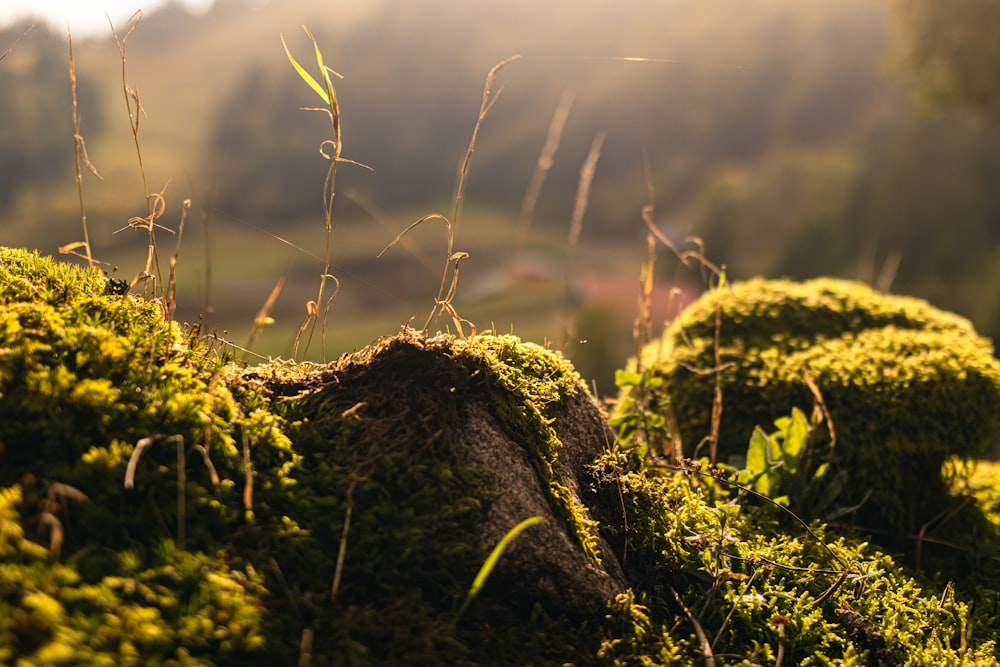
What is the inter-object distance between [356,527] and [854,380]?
266cm

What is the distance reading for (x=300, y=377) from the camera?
1944 mm

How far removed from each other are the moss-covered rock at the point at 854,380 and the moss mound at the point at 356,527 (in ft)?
A: 2.78

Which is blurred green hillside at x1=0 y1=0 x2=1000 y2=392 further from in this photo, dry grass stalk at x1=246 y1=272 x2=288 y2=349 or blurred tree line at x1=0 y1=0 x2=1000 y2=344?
dry grass stalk at x1=246 y1=272 x2=288 y2=349

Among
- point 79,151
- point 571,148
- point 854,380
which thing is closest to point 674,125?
point 571,148

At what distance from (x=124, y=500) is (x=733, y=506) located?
179 cm

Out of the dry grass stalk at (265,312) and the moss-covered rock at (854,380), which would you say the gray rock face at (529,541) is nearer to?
the dry grass stalk at (265,312)

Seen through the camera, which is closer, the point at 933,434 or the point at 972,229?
the point at 933,434

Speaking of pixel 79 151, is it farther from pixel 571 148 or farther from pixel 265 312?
pixel 571 148

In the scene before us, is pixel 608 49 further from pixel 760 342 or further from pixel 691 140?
pixel 760 342

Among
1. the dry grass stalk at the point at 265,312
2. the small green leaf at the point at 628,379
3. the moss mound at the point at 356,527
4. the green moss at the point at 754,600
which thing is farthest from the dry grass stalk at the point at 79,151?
the small green leaf at the point at 628,379

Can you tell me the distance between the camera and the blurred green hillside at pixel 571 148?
2056cm

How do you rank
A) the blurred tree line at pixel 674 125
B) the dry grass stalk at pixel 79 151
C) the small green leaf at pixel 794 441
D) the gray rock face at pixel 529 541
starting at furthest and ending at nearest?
the blurred tree line at pixel 674 125 < the small green leaf at pixel 794 441 < the dry grass stalk at pixel 79 151 < the gray rock face at pixel 529 541

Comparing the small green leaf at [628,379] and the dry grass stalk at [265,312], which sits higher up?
the dry grass stalk at [265,312]

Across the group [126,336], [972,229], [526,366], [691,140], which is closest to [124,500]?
[126,336]
